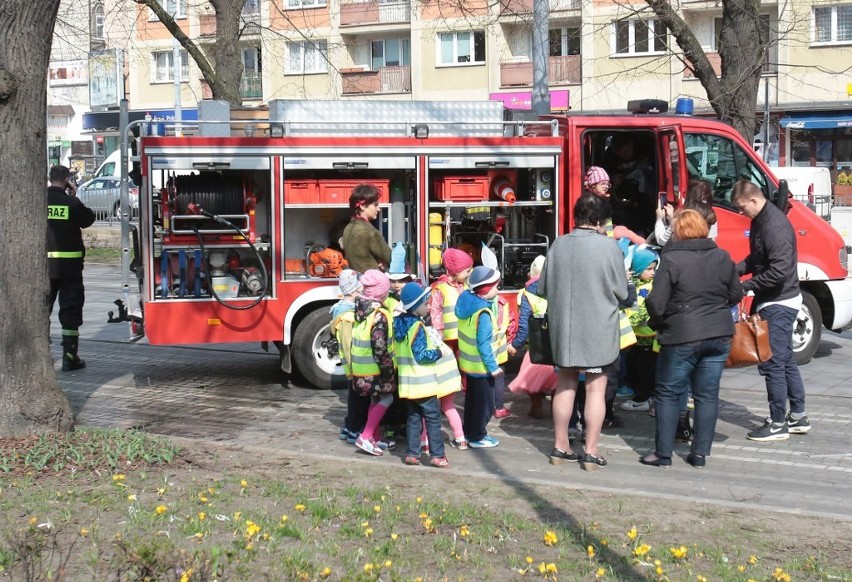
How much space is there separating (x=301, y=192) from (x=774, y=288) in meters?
4.42

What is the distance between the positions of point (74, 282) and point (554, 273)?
616 centimetres

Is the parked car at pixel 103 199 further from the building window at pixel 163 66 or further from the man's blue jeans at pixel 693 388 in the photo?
the man's blue jeans at pixel 693 388

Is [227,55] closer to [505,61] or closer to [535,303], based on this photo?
[535,303]

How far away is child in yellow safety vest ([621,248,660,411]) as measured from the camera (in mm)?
8570

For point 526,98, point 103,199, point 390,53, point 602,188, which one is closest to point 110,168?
point 103,199

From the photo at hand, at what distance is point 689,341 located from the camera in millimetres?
7285

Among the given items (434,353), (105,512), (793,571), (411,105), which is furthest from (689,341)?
(411,105)

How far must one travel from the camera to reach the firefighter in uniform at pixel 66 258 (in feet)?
37.8

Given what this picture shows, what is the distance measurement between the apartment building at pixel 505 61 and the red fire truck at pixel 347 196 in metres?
20.8

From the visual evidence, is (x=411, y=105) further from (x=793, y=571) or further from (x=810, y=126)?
(x=810, y=126)

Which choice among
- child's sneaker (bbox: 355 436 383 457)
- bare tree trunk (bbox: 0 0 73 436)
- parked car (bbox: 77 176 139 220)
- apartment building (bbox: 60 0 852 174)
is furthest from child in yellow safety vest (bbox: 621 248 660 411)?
apartment building (bbox: 60 0 852 174)

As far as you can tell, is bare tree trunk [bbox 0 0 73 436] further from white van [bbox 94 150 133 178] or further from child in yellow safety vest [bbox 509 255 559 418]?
white van [bbox 94 150 133 178]

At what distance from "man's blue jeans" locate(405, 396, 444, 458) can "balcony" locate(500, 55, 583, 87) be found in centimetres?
3425

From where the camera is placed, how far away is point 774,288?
8.06 metres
